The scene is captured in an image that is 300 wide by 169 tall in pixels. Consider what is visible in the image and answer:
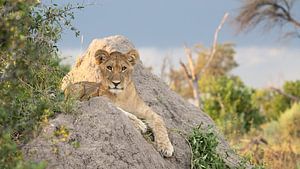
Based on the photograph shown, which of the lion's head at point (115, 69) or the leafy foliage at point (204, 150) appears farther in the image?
the leafy foliage at point (204, 150)

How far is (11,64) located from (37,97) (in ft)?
4.47

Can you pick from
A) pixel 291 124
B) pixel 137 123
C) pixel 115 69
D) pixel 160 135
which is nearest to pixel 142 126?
pixel 137 123

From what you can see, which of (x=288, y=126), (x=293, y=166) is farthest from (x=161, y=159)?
(x=288, y=126)

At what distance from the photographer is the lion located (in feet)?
20.6

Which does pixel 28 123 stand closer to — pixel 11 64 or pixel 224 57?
pixel 11 64

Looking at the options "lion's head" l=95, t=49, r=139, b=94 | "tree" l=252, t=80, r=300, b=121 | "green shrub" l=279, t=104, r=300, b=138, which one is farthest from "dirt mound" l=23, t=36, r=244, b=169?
"tree" l=252, t=80, r=300, b=121

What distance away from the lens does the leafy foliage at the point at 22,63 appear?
14.2 ft

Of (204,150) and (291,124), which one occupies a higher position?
(204,150)

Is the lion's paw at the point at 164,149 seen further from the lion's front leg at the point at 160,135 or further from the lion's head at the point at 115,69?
the lion's head at the point at 115,69

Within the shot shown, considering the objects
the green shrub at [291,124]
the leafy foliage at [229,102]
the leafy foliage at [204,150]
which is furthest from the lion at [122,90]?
the leafy foliage at [229,102]

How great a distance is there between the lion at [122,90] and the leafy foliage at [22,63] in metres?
0.68

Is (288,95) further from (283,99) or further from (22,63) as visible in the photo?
(22,63)

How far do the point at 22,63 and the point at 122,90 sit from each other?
205 cm

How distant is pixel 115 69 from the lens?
629 centimetres
